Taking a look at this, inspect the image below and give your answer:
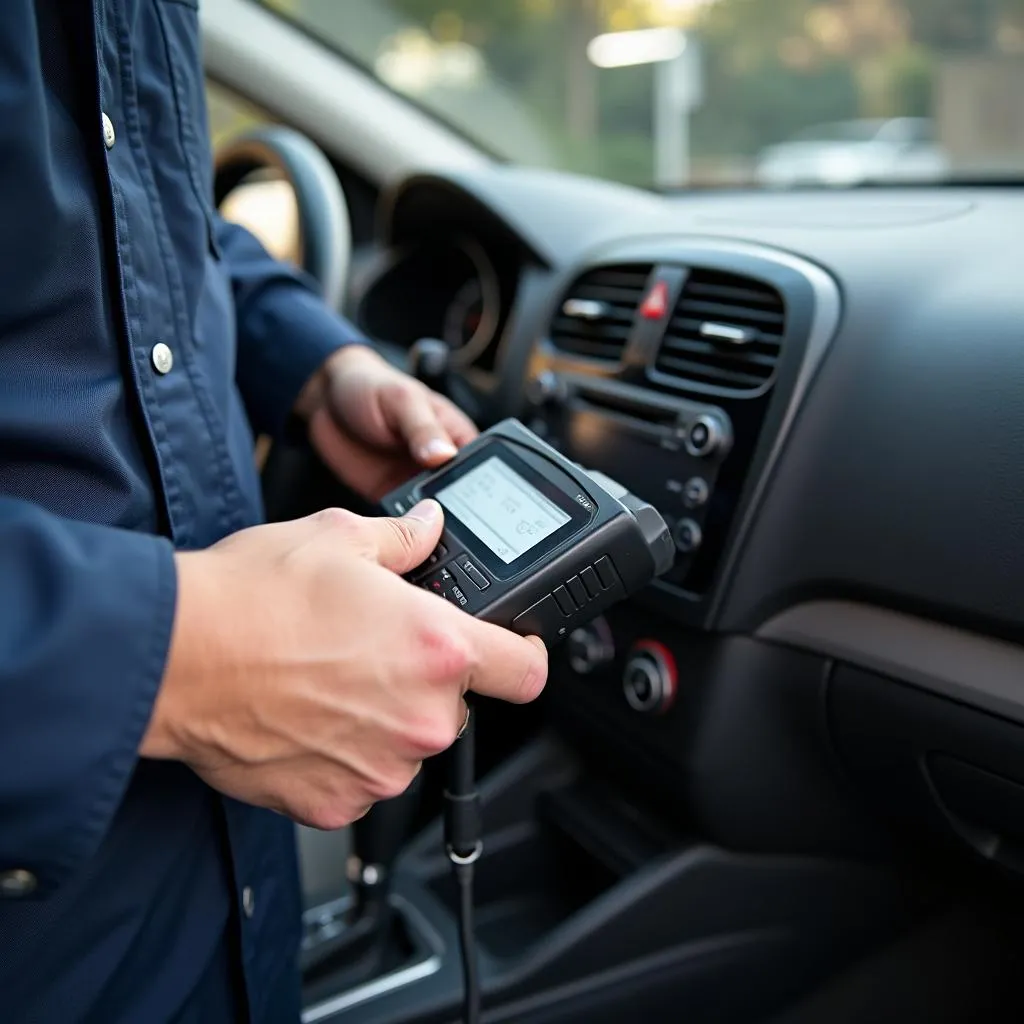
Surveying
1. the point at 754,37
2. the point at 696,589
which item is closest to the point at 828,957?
the point at 696,589

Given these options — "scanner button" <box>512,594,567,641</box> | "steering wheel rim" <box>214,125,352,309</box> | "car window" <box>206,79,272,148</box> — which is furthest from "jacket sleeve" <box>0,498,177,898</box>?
"car window" <box>206,79,272,148</box>

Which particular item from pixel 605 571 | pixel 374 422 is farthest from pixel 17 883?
pixel 374 422

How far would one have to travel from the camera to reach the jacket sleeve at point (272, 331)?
3.08 feet

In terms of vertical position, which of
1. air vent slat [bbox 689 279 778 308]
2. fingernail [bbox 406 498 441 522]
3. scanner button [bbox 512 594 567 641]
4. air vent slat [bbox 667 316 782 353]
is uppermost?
air vent slat [bbox 689 279 778 308]

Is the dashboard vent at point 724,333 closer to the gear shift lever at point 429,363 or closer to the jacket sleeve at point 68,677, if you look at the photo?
the gear shift lever at point 429,363

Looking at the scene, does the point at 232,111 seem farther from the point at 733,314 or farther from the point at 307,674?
the point at 307,674

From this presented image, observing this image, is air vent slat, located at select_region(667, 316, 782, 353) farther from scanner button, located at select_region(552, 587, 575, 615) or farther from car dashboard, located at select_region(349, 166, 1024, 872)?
scanner button, located at select_region(552, 587, 575, 615)

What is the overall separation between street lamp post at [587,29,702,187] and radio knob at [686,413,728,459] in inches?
47.1

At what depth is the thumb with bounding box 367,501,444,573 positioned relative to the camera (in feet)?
1.89

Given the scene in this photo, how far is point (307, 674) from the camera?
49 centimetres

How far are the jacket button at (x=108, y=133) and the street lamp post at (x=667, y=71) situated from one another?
1.53 m

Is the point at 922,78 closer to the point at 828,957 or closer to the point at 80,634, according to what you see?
the point at 828,957

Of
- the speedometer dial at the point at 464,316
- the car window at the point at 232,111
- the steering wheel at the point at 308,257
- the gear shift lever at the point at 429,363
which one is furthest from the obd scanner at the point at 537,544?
the car window at the point at 232,111

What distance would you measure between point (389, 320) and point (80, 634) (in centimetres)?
130
